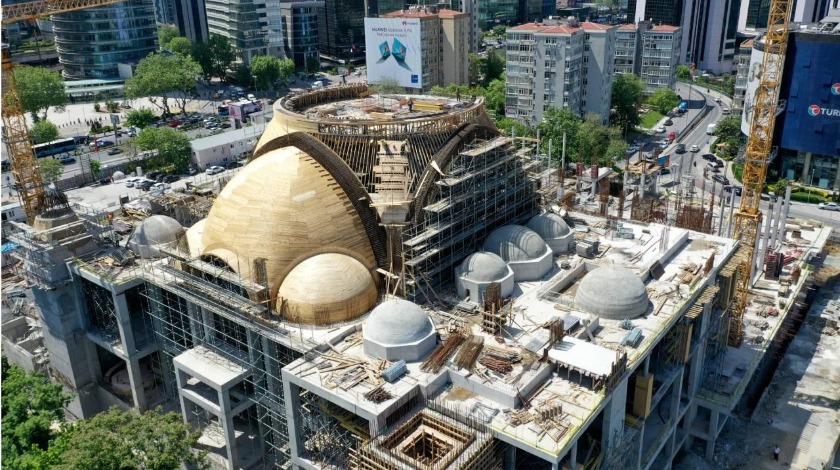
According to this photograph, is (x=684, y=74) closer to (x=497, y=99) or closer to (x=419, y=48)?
(x=497, y=99)

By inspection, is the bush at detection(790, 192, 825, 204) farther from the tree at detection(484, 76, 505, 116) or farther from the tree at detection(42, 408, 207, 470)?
the tree at detection(42, 408, 207, 470)

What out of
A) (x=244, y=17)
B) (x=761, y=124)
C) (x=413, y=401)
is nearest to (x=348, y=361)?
(x=413, y=401)

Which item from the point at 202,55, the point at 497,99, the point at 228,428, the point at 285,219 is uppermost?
the point at 202,55

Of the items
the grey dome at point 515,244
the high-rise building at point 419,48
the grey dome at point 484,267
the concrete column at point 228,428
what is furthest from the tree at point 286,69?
the concrete column at point 228,428

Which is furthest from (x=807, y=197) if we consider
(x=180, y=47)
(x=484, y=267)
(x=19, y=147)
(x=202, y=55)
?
(x=180, y=47)

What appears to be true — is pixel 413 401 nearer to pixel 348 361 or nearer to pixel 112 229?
pixel 348 361

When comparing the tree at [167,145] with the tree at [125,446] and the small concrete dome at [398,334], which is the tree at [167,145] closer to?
the tree at [125,446]
